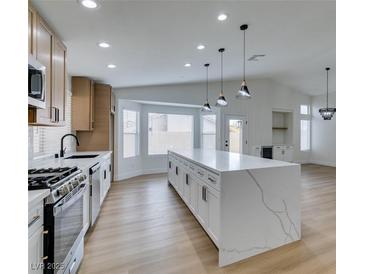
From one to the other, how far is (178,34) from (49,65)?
65.6 inches

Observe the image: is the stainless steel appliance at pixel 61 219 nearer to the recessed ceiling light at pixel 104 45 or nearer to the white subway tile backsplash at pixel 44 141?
the white subway tile backsplash at pixel 44 141

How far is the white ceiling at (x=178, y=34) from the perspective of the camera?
2129mm

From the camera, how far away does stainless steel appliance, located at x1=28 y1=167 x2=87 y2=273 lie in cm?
131

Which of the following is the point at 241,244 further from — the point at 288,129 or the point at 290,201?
the point at 288,129

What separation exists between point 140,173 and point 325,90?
797 centimetres

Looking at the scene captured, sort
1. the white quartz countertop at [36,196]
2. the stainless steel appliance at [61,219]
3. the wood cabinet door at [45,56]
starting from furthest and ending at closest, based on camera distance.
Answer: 1. the wood cabinet door at [45,56]
2. the stainless steel appliance at [61,219]
3. the white quartz countertop at [36,196]

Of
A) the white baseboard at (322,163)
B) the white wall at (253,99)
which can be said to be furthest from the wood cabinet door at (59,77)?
the white baseboard at (322,163)

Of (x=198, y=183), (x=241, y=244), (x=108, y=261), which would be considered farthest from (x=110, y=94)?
(x=241, y=244)

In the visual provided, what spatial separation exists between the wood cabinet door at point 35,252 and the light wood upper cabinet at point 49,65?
1078 millimetres

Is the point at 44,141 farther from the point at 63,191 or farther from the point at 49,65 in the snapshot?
the point at 63,191

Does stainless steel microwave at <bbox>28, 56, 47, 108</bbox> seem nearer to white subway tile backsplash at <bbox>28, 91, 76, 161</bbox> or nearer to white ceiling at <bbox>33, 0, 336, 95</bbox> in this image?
white ceiling at <bbox>33, 0, 336, 95</bbox>

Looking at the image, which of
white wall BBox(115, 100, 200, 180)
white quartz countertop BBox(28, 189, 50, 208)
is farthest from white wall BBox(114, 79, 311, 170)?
white quartz countertop BBox(28, 189, 50, 208)

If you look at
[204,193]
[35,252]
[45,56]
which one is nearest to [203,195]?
[204,193]

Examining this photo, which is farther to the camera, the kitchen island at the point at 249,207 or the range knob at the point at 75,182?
the kitchen island at the point at 249,207
